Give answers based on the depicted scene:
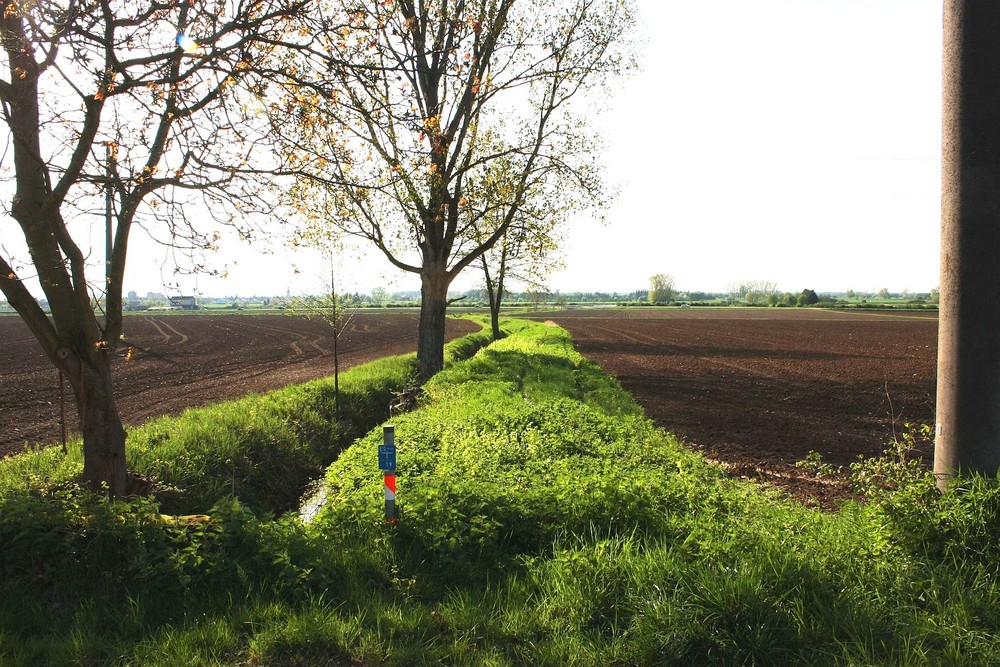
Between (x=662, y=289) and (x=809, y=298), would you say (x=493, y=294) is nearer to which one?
(x=809, y=298)

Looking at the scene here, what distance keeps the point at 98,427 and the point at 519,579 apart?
488cm

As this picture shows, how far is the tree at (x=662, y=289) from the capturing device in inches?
6619

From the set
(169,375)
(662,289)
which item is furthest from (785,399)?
(662,289)

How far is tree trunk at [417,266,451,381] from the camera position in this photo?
18641 mm

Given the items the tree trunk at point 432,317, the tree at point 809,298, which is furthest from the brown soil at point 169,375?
the tree at point 809,298

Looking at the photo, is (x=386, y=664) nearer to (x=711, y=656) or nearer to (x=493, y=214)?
(x=711, y=656)

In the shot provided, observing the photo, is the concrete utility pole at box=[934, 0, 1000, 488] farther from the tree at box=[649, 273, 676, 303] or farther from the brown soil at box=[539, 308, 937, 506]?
the tree at box=[649, 273, 676, 303]

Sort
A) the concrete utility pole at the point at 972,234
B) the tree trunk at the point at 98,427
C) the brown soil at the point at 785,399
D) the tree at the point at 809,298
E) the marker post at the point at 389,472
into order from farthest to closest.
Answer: the tree at the point at 809,298 < the brown soil at the point at 785,399 < the tree trunk at the point at 98,427 < the marker post at the point at 389,472 < the concrete utility pole at the point at 972,234

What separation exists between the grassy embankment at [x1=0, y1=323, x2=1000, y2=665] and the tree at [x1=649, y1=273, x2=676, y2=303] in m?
169

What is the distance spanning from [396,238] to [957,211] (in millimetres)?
17189

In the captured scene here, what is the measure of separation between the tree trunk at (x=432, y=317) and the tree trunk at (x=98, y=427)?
1231 centimetres

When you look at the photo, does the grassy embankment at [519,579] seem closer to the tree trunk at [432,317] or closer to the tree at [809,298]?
the tree trunk at [432,317]

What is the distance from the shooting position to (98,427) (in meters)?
6.12

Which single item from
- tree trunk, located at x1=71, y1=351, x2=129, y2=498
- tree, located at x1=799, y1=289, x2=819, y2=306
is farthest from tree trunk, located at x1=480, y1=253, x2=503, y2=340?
tree, located at x1=799, y1=289, x2=819, y2=306
